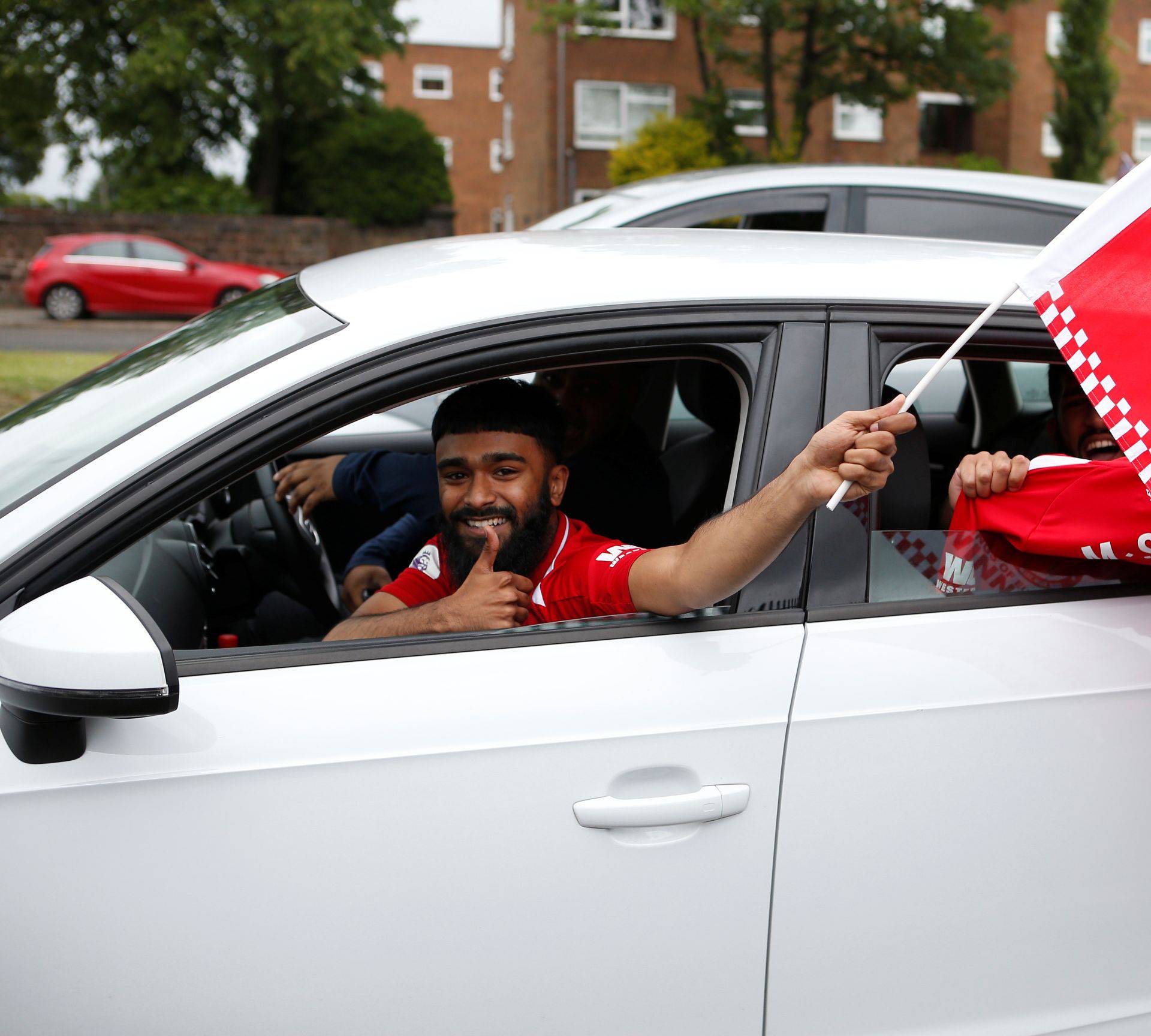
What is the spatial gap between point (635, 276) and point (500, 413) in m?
0.46

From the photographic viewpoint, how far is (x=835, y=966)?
1.66 metres

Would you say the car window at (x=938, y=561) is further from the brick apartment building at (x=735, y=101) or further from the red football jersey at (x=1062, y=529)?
the brick apartment building at (x=735, y=101)

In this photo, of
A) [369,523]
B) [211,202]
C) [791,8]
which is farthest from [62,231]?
[369,523]

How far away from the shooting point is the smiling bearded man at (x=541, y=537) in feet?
5.32

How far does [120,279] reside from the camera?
20125 mm

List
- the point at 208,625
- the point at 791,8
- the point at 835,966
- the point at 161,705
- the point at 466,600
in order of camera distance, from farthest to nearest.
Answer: the point at 791,8, the point at 208,625, the point at 466,600, the point at 835,966, the point at 161,705

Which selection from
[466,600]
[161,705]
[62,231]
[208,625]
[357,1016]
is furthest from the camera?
[62,231]

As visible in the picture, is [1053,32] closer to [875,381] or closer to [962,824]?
[875,381]

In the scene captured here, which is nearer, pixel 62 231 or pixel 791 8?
Answer: pixel 791 8

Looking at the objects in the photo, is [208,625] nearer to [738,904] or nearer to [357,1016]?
[357,1016]

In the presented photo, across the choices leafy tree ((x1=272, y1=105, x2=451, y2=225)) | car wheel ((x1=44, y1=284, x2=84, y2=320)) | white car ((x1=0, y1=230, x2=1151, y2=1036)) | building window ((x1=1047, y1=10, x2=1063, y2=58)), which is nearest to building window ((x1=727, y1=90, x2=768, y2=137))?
leafy tree ((x1=272, y1=105, x2=451, y2=225))

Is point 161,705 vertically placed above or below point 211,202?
below

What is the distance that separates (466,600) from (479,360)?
0.40m

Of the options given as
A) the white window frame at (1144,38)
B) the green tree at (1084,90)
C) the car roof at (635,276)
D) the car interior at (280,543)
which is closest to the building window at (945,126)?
the green tree at (1084,90)
